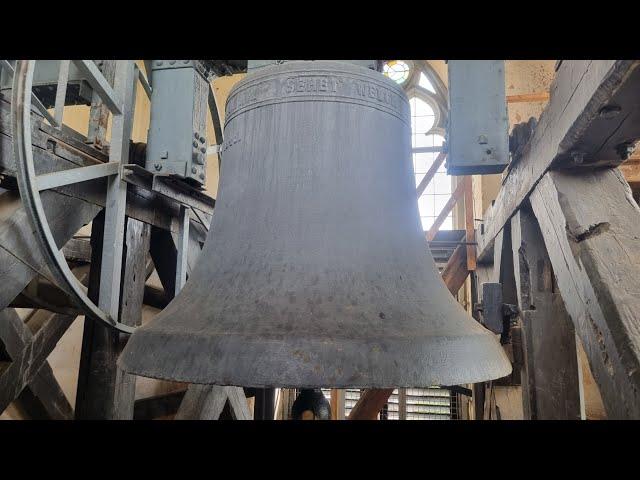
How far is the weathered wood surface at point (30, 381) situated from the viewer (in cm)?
229

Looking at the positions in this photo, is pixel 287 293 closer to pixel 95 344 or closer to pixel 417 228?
pixel 417 228

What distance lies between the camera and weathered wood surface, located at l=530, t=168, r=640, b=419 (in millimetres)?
986

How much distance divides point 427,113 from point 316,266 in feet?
25.9

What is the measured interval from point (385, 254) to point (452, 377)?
0.89 ft

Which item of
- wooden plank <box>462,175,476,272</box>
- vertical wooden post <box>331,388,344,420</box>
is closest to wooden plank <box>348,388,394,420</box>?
wooden plank <box>462,175,476,272</box>

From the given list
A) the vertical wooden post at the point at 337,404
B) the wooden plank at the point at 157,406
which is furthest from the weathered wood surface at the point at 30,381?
A: the vertical wooden post at the point at 337,404

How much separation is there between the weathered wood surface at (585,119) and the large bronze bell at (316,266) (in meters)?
0.41

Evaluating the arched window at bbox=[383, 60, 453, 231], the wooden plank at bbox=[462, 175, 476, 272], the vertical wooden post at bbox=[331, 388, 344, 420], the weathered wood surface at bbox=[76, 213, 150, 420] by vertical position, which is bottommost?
the vertical wooden post at bbox=[331, 388, 344, 420]

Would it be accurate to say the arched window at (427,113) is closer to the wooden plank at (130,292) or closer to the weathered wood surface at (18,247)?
the wooden plank at (130,292)

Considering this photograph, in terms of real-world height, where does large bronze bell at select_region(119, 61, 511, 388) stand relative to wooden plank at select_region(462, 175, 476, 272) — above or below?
below

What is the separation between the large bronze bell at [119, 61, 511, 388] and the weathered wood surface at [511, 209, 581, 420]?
2.65ft

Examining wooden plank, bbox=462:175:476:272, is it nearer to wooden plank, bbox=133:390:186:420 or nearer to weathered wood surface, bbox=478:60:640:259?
weathered wood surface, bbox=478:60:640:259

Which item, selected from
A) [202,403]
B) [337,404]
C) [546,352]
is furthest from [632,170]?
[337,404]
